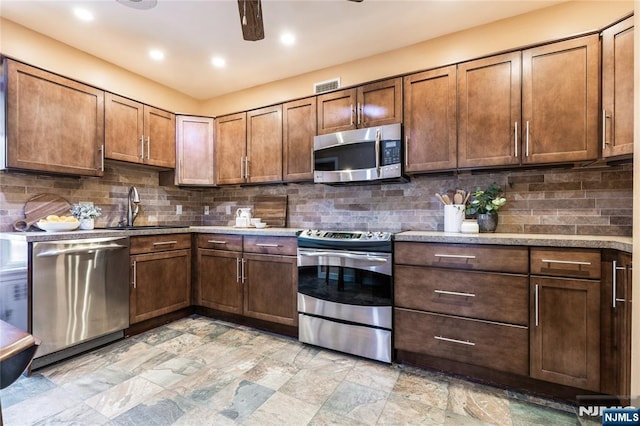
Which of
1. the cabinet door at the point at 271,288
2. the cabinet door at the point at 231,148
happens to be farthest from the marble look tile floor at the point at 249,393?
the cabinet door at the point at 231,148

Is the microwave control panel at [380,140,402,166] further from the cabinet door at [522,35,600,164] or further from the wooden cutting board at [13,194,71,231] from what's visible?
the wooden cutting board at [13,194,71,231]

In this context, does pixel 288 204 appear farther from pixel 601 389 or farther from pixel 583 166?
pixel 601 389

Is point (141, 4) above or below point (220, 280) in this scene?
above

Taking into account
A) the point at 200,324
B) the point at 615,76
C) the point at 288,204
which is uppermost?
the point at 615,76

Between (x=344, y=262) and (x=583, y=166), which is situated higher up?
(x=583, y=166)

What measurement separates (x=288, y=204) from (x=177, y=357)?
1844 mm

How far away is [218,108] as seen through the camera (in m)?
3.99

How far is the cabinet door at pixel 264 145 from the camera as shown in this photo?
3.17 metres

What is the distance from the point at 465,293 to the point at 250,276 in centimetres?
188

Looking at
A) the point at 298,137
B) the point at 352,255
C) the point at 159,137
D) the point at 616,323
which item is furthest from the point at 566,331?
the point at 159,137

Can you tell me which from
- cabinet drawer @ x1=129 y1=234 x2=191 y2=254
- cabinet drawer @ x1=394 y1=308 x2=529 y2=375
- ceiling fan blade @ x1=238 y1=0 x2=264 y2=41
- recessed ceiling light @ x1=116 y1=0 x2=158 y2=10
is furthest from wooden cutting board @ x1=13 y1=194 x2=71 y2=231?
cabinet drawer @ x1=394 y1=308 x2=529 y2=375

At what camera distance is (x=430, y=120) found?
245cm

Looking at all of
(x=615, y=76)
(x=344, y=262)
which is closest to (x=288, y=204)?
(x=344, y=262)

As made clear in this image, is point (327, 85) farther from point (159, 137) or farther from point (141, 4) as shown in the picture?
point (159, 137)
